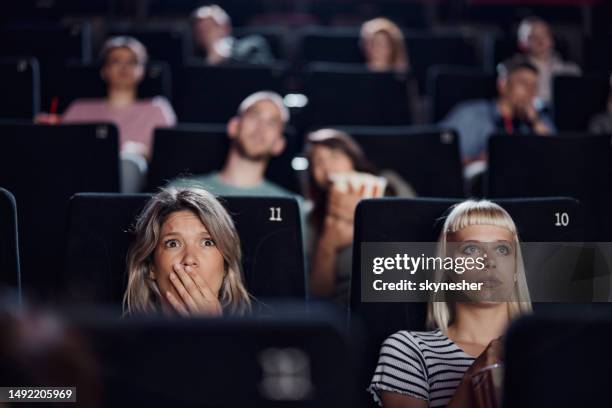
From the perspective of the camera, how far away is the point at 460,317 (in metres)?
1.92

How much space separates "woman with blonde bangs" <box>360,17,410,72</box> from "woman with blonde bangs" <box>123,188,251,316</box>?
9.48ft

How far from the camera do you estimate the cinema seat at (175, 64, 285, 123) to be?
4.12 meters

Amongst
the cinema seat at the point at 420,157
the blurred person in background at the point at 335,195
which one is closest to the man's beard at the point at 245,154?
the blurred person in background at the point at 335,195

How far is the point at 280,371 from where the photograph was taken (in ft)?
3.47

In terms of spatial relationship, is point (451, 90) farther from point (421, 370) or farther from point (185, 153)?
point (421, 370)

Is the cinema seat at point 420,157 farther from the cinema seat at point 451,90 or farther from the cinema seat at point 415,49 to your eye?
the cinema seat at point 415,49

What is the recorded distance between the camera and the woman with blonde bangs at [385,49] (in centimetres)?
477

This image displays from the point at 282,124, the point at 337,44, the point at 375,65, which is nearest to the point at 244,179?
the point at 282,124

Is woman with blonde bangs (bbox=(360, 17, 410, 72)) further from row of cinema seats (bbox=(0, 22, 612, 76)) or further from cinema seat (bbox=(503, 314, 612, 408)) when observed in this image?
cinema seat (bbox=(503, 314, 612, 408))

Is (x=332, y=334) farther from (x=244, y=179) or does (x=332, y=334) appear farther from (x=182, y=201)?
(x=244, y=179)

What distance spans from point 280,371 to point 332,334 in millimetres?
67

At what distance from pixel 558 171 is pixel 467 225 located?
3.41ft

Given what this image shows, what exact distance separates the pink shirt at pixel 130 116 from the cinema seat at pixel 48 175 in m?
1.19

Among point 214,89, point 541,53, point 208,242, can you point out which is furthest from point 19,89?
point 541,53
